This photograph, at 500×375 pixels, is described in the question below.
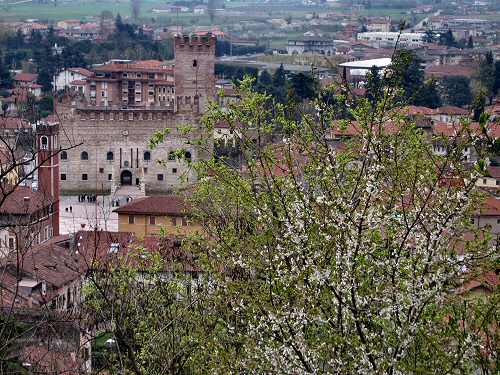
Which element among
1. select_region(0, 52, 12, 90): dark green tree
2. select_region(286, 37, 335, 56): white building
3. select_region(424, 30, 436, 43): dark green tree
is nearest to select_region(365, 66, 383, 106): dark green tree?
select_region(0, 52, 12, 90): dark green tree

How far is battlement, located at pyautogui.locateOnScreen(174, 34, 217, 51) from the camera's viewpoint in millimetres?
35250

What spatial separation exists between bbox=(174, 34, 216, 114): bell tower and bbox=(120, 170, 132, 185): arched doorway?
2761mm

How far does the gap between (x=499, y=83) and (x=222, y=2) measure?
279 ft

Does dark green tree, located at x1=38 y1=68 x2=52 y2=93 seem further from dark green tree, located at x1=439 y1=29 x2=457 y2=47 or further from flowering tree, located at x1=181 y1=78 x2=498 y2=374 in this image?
flowering tree, located at x1=181 y1=78 x2=498 y2=374

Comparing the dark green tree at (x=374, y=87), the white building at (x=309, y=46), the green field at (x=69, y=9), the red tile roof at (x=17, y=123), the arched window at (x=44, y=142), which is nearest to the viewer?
the red tile roof at (x=17, y=123)

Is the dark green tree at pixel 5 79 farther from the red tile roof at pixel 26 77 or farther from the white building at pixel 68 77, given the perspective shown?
the white building at pixel 68 77

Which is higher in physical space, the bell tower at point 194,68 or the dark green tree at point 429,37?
the bell tower at point 194,68

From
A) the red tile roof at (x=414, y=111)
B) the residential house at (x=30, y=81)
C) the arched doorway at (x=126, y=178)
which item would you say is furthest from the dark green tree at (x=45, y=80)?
the arched doorway at (x=126, y=178)

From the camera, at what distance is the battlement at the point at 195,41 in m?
35.2

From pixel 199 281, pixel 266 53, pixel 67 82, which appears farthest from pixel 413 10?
pixel 199 281

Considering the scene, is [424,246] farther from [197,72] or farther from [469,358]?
[197,72]

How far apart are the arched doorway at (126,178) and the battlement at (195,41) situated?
4.40 m

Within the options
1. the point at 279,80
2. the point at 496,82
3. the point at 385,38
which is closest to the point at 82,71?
the point at 279,80

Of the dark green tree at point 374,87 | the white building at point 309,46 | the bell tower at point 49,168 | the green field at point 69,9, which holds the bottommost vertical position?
the green field at point 69,9
